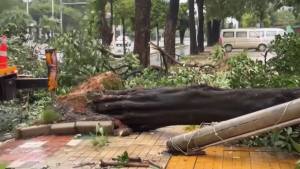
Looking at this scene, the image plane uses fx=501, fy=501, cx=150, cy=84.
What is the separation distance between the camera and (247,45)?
42.9 meters

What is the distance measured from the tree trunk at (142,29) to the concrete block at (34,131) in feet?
24.6

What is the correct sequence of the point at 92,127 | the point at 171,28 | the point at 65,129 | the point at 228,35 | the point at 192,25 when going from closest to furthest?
1. the point at 92,127
2. the point at 65,129
3. the point at 171,28
4. the point at 192,25
5. the point at 228,35

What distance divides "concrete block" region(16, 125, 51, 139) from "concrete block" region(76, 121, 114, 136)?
0.52 metres

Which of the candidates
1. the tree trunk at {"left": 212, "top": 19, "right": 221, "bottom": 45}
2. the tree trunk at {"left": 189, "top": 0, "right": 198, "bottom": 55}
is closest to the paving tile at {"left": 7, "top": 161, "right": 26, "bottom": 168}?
the tree trunk at {"left": 189, "top": 0, "right": 198, "bottom": 55}

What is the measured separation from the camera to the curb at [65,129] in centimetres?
745

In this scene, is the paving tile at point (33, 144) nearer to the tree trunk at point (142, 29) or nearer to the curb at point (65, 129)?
the curb at point (65, 129)

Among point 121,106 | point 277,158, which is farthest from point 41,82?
point 277,158

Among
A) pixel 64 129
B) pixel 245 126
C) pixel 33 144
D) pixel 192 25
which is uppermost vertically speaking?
pixel 192 25

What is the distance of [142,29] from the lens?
15.1m

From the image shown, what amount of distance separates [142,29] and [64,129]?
26.0ft

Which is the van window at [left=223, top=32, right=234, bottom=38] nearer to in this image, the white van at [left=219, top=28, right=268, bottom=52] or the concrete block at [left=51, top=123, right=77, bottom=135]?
the white van at [left=219, top=28, right=268, bottom=52]

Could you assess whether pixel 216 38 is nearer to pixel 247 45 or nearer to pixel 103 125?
pixel 247 45

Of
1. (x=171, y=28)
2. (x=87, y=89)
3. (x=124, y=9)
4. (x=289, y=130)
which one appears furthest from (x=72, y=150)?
(x=124, y=9)

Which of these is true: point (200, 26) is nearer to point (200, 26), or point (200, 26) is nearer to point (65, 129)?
point (200, 26)
